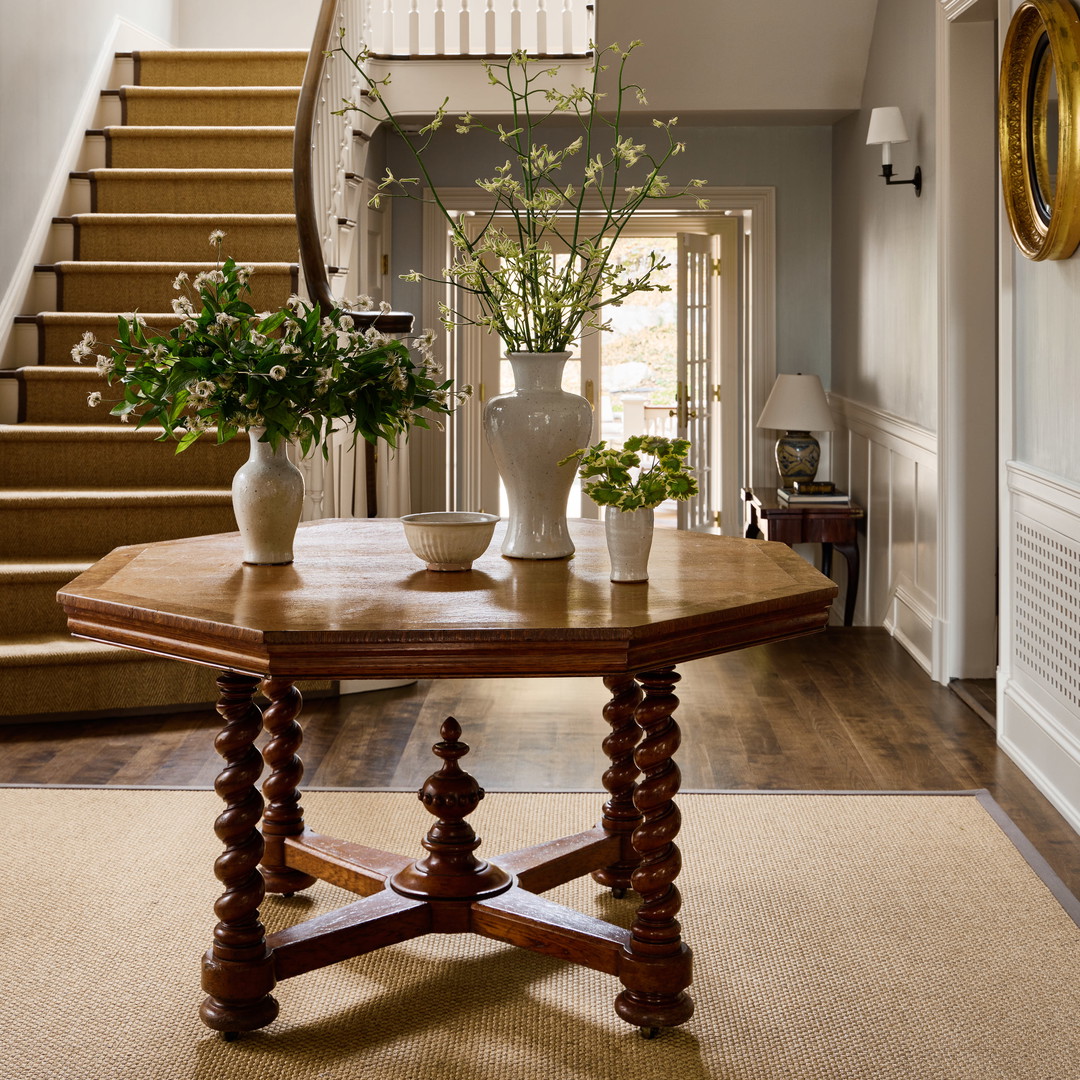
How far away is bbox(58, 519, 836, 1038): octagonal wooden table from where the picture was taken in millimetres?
1854

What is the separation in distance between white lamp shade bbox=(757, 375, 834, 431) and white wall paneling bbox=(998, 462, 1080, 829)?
2446 mm

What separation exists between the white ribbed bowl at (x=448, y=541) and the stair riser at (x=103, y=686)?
2010 millimetres

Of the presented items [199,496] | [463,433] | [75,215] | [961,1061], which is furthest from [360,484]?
[961,1061]

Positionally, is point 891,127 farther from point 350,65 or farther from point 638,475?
point 638,475

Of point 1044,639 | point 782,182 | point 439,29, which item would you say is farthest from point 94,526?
point 782,182

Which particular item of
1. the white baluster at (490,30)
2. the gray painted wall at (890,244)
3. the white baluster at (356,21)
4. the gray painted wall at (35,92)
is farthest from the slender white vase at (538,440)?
the white baluster at (490,30)

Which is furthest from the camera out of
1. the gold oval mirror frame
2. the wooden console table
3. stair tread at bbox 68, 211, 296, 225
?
the wooden console table

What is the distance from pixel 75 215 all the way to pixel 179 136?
0.74m

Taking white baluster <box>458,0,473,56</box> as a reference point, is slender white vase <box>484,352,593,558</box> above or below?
below

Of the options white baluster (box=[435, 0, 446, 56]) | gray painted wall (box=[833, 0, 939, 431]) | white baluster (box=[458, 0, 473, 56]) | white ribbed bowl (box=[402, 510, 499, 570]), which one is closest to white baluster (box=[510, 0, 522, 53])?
white baluster (box=[458, 0, 473, 56])

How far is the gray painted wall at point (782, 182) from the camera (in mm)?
6980

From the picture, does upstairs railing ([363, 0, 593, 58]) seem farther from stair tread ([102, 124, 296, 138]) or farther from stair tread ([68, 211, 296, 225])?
→ stair tread ([68, 211, 296, 225])

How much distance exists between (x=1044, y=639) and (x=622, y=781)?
151 centimetres

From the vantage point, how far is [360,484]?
5.14 m
